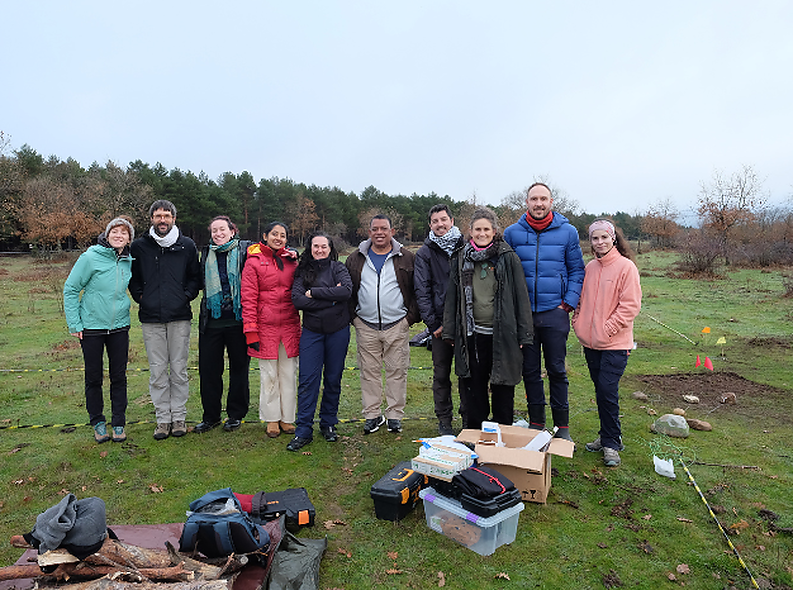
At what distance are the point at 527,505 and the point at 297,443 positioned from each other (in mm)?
2331

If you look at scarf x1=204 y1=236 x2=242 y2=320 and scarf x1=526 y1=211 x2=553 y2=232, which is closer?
scarf x1=526 y1=211 x2=553 y2=232

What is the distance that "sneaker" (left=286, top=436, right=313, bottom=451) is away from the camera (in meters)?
4.88

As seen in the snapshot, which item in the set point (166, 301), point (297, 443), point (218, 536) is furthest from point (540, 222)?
point (166, 301)

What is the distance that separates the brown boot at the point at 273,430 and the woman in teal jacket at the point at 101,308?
1.52 m

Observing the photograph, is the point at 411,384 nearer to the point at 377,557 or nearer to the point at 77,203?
the point at 377,557

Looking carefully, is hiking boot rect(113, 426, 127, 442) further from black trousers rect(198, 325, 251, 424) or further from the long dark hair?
the long dark hair

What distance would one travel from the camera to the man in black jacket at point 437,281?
4.89 metres

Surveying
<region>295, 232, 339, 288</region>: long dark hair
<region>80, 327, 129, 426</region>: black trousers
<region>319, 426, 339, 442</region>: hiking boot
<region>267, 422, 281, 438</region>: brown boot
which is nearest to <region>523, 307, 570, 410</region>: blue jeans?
<region>319, 426, 339, 442</region>: hiking boot

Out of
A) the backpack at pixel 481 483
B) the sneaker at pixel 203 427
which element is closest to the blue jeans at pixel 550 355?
the backpack at pixel 481 483

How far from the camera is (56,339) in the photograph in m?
11.0

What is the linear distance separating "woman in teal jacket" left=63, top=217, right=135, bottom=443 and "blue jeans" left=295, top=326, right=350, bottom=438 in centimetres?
184

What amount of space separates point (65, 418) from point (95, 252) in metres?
2.52

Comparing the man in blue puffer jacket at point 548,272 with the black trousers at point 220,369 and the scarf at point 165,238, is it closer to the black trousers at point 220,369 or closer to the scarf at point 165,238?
the black trousers at point 220,369

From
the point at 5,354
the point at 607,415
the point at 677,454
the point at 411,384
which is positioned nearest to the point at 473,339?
the point at 607,415
